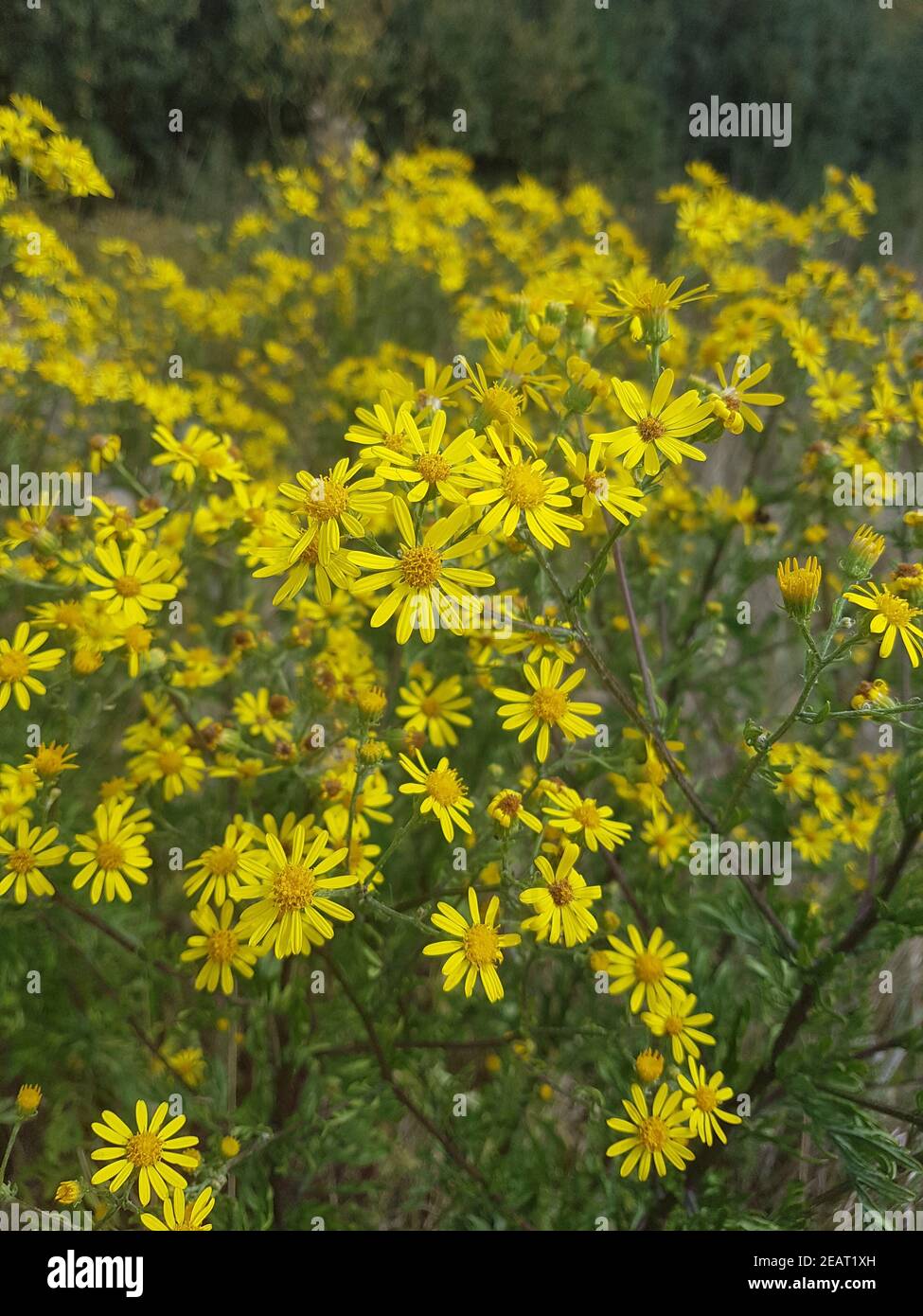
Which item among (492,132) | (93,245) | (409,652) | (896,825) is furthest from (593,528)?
(492,132)

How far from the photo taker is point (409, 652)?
6.31 ft

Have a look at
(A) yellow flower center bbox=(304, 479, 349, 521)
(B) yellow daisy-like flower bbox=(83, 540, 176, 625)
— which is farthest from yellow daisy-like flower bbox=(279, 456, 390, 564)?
(B) yellow daisy-like flower bbox=(83, 540, 176, 625)

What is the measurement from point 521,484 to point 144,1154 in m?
1.47

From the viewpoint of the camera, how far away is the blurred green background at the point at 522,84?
10.6 metres

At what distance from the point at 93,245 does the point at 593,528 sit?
7.40 m

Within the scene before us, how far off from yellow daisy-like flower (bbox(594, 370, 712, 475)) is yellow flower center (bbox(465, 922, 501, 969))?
0.97 m

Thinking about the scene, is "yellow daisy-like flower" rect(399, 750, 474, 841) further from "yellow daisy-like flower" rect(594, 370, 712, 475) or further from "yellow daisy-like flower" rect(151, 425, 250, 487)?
"yellow daisy-like flower" rect(151, 425, 250, 487)

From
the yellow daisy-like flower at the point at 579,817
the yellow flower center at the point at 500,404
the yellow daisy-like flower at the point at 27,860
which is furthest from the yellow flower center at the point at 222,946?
the yellow flower center at the point at 500,404

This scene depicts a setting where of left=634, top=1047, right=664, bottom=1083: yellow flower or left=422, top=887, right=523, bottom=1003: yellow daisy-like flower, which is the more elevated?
left=422, top=887, right=523, bottom=1003: yellow daisy-like flower

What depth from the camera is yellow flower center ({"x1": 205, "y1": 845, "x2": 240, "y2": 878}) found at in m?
1.83

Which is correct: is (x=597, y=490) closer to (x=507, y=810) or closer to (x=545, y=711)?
(x=545, y=711)

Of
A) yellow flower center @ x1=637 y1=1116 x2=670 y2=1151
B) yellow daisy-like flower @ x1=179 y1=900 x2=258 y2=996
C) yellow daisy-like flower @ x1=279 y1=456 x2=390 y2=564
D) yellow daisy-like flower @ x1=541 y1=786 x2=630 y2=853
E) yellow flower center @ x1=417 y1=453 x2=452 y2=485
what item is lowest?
yellow flower center @ x1=637 y1=1116 x2=670 y2=1151

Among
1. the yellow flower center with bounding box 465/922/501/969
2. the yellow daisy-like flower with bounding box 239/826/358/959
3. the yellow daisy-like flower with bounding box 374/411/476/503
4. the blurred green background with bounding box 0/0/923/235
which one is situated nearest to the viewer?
the yellow daisy-like flower with bounding box 374/411/476/503
